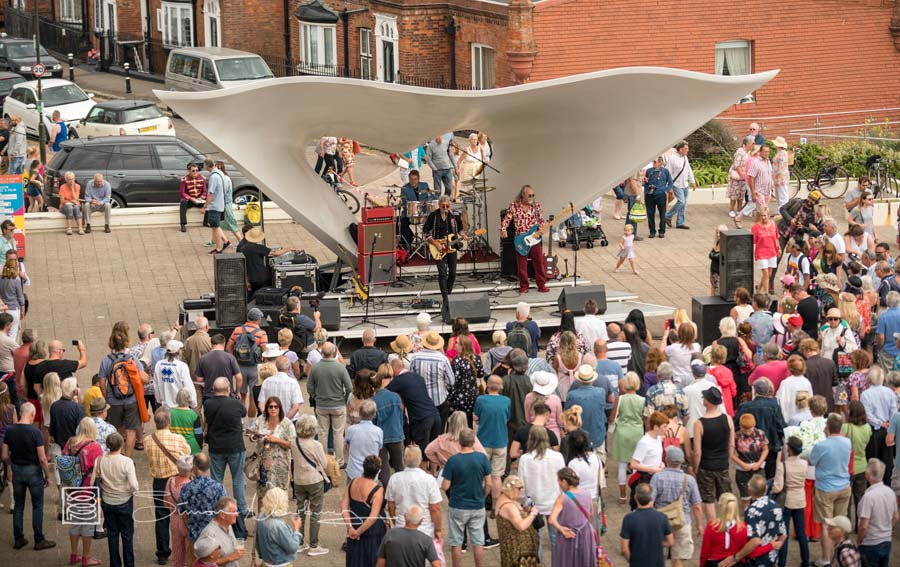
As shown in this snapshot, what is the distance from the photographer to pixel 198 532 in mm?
11977

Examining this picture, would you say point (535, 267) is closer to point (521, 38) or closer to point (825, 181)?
point (825, 181)

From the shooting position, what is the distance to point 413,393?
13.9 meters

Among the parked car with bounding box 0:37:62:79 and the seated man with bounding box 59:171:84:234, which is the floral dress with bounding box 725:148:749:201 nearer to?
the seated man with bounding box 59:171:84:234

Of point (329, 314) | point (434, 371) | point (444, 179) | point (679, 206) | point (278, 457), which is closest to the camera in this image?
point (278, 457)

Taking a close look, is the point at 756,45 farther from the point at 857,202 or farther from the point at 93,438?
the point at 93,438

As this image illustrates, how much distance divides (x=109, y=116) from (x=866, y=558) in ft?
77.6

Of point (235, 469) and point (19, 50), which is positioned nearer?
point (235, 469)

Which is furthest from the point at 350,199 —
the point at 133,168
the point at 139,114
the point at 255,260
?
the point at 139,114

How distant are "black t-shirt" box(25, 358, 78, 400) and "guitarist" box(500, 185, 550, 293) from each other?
7.18 meters

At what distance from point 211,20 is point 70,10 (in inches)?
425

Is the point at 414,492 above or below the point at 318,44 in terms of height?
below

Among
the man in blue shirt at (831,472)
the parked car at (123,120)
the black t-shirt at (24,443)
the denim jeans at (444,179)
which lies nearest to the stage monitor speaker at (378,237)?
the denim jeans at (444,179)

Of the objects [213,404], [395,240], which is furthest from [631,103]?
[213,404]

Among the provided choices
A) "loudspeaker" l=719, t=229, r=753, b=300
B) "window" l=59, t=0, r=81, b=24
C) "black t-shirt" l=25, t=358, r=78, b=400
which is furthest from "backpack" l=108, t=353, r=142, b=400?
"window" l=59, t=0, r=81, b=24
